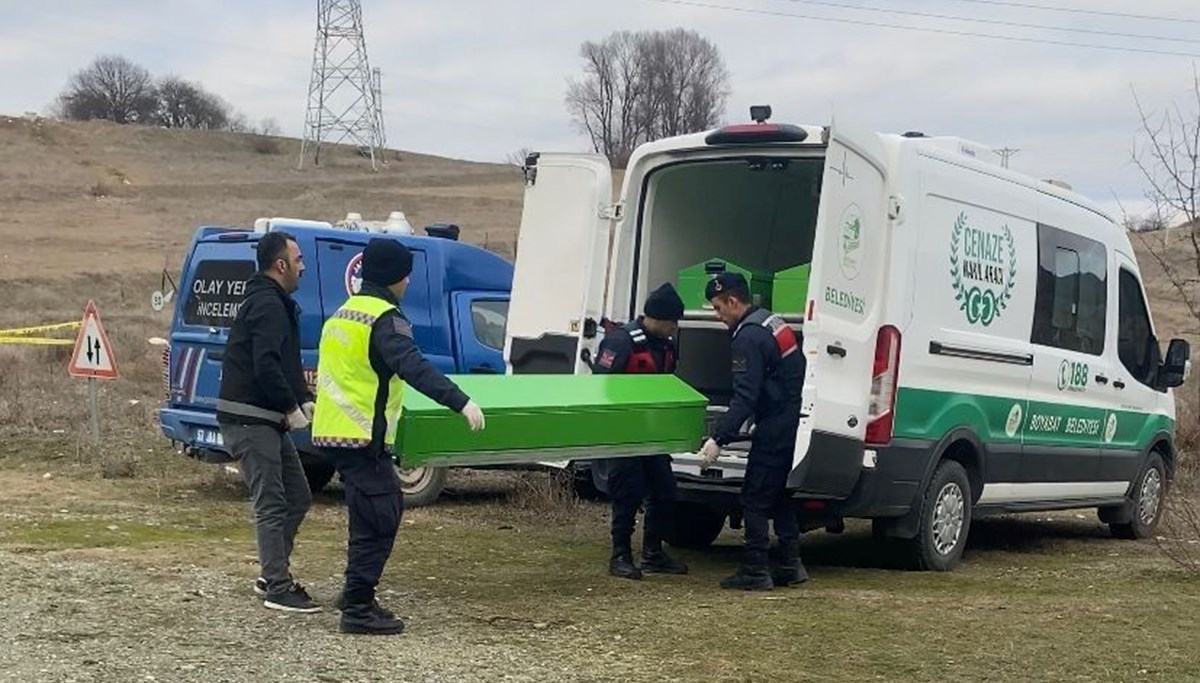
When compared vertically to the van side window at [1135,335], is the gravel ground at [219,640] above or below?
below

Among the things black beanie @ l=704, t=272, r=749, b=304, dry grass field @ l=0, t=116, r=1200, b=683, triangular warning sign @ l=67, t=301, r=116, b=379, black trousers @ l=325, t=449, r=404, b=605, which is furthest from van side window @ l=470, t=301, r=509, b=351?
black trousers @ l=325, t=449, r=404, b=605

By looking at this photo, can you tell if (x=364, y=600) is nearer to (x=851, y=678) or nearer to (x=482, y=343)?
(x=851, y=678)

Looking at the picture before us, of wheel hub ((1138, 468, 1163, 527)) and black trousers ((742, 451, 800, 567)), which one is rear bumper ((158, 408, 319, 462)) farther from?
wheel hub ((1138, 468, 1163, 527))

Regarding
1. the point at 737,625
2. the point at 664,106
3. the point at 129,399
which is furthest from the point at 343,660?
the point at 664,106

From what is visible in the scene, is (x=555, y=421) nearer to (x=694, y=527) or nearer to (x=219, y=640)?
(x=219, y=640)

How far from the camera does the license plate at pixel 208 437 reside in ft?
33.2

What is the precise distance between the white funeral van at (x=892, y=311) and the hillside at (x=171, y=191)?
29.4 meters

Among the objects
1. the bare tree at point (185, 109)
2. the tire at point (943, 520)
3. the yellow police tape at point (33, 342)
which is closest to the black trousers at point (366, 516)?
the tire at point (943, 520)

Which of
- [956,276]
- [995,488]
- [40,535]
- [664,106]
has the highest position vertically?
[664,106]

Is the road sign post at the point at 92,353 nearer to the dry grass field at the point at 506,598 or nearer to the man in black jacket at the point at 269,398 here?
the dry grass field at the point at 506,598

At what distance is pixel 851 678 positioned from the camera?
5598mm

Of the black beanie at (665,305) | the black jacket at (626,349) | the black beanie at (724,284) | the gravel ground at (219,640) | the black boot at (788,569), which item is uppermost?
the black beanie at (724,284)

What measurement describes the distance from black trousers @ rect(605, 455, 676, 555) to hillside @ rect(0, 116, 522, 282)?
99.8 feet

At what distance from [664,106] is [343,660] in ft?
243
